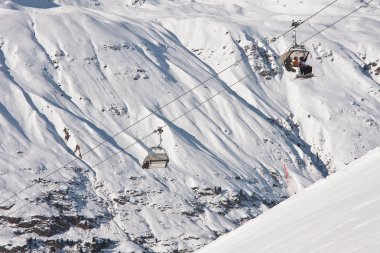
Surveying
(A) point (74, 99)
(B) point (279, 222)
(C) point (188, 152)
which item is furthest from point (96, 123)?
(B) point (279, 222)

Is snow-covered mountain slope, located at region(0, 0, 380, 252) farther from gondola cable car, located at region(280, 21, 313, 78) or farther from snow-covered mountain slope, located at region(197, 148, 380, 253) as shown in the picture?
snow-covered mountain slope, located at region(197, 148, 380, 253)

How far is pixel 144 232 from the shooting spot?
530ft

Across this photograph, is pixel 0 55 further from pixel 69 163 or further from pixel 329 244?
pixel 329 244

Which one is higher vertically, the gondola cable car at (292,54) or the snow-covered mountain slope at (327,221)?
the gondola cable car at (292,54)

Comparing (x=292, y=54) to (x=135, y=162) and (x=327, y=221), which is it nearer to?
(x=327, y=221)

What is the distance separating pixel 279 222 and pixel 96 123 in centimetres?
17273

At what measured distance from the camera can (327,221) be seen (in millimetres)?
13609

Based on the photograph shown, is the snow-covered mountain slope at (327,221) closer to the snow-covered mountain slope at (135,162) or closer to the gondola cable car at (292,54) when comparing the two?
the gondola cable car at (292,54)

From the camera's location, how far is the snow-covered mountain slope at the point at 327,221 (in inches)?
459

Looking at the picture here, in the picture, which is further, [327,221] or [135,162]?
[135,162]

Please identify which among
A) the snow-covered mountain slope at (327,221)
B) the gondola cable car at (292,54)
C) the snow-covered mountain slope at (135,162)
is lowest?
the snow-covered mountain slope at (327,221)

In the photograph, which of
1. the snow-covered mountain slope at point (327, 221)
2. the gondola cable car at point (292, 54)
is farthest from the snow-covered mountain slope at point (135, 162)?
the snow-covered mountain slope at point (327, 221)

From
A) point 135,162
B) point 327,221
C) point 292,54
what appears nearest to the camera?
point 327,221

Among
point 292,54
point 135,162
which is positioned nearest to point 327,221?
point 292,54
